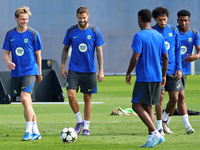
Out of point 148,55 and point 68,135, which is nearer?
point 148,55

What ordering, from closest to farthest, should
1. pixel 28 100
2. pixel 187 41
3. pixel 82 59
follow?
pixel 28 100 → pixel 82 59 → pixel 187 41

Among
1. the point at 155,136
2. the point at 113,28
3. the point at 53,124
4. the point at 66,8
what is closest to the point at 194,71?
the point at 113,28

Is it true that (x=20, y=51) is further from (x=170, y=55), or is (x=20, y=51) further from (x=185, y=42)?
(x=185, y=42)

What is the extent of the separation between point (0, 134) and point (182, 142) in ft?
9.41

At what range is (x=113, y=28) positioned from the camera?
2838cm

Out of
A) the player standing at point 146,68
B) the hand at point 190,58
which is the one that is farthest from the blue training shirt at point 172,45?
the player standing at point 146,68

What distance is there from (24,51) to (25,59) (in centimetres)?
12

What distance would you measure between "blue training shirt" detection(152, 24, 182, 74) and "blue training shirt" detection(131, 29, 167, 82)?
0.96 metres

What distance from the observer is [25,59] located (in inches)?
217

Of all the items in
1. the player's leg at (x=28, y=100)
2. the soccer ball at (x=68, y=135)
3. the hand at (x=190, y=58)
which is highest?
the hand at (x=190, y=58)

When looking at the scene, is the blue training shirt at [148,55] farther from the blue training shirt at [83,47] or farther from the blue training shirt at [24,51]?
the blue training shirt at [24,51]

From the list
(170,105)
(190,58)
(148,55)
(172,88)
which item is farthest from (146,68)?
(190,58)

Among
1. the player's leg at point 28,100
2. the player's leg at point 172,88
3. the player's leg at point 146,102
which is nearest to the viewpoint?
the player's leg at point 146,102

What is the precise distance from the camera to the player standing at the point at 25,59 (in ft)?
17.9
